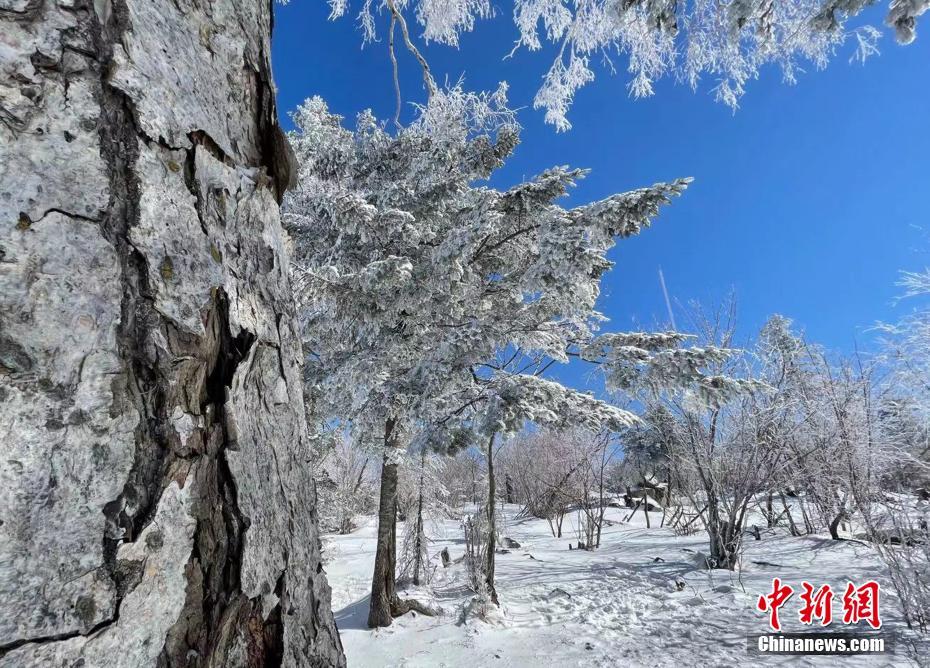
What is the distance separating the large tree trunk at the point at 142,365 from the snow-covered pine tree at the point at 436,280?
317cm

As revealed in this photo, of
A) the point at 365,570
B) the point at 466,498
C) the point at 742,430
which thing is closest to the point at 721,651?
the point at 742,430

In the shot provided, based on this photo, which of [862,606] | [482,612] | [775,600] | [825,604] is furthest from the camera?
[482,612]

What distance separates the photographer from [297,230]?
7.33m

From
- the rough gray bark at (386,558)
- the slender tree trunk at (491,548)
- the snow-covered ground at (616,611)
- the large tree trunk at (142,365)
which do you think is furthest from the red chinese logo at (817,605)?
the large tree trunk at (142,365)

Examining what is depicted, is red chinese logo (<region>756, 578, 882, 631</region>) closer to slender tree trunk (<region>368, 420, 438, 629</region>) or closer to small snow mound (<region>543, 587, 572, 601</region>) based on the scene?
small snow mound (<region>543, 587, 572, 601</region>)

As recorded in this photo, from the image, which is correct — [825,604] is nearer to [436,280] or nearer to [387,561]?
[387,561]

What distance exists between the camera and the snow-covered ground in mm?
4461

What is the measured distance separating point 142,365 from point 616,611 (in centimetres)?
667

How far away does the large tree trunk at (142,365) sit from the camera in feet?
1.30

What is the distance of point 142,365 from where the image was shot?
0.50 m

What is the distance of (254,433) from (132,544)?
20 cm

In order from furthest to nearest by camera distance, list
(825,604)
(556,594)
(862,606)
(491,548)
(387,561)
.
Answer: (556,594)
(491,548)
(387,561)
(825,604)
(862,606)

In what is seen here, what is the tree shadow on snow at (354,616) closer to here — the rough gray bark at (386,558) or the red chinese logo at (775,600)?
the rough gray bark at (386,558)

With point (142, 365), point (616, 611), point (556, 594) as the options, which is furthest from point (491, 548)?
point (142, 365)
